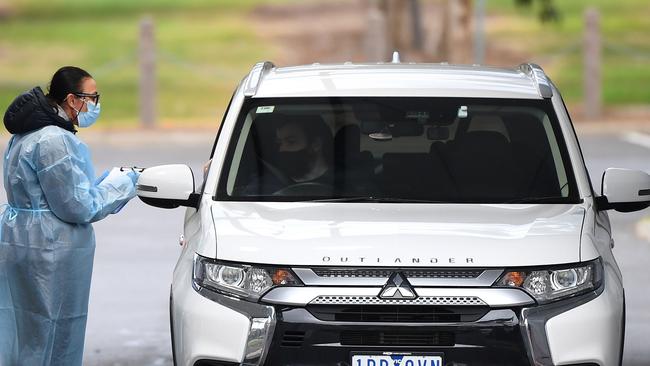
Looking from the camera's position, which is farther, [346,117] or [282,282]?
[346,117]

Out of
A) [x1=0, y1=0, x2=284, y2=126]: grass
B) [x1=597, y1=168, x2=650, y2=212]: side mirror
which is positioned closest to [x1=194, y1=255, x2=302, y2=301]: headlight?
[x1=597, y1=168, x2=650, y2=212]: side mirror

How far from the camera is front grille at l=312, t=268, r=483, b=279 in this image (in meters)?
6.99

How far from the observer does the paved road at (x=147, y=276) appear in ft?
34.4

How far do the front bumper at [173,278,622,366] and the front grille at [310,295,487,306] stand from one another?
2.7 inches

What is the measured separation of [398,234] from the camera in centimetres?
721

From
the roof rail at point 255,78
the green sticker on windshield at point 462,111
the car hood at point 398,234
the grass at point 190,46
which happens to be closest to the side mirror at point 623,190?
the car hood at point 398,234

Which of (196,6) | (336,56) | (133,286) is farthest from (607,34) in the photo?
(133,286)

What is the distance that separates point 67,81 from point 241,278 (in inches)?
57.9

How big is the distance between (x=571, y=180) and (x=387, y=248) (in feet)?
4.40

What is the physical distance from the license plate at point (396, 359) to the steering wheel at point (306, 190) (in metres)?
1.18

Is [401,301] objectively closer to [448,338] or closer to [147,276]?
[448,338]

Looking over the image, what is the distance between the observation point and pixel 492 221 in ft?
24.5

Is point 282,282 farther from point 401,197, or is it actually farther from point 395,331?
point 401,197

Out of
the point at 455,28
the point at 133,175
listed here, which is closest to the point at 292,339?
the point at 133,175
